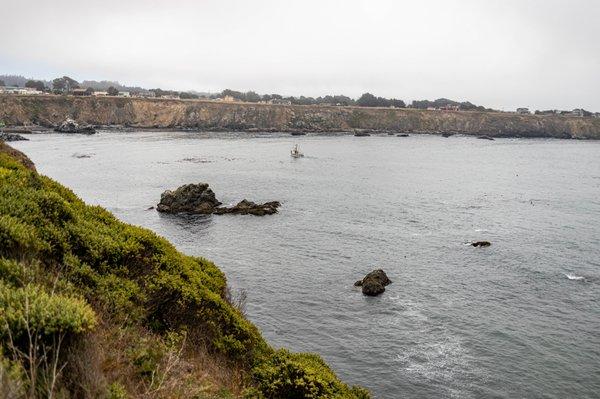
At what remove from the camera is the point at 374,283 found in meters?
44.0

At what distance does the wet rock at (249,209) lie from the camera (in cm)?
7260

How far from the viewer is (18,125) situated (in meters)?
195

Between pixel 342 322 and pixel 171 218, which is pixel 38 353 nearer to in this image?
pixel 342 322

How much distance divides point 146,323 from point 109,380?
5.98 m

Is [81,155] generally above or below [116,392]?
below

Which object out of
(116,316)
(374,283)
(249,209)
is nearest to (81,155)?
(249,209)

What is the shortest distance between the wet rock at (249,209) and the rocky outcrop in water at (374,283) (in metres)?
29.3

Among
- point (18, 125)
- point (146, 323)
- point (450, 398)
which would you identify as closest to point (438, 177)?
point (450, 398)

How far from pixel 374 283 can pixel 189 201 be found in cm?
3888

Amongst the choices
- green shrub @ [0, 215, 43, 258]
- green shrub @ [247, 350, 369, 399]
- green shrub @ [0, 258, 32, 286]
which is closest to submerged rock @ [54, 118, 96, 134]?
green shrub @ [0, 215, 43, 258]

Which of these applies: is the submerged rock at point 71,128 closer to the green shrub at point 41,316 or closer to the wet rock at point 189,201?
the wet rock at point 189,201

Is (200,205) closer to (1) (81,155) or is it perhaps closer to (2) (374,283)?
(2) (374,283)

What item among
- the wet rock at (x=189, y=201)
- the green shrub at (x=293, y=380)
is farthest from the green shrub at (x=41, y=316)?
the wet rock at (x=189, y=201)

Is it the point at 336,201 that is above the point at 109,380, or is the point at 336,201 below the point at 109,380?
below
